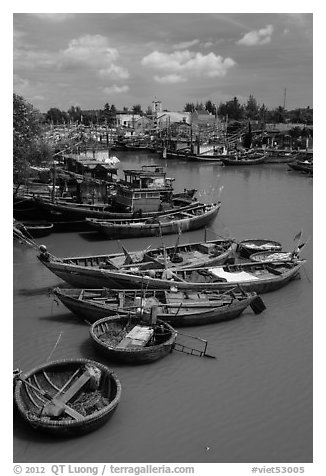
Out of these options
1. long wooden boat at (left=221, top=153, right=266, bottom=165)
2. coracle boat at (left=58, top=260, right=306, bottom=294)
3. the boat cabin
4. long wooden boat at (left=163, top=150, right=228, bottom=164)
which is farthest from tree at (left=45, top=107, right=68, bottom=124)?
coracle boat at (left=58, top=260, right=306, bottom=294)

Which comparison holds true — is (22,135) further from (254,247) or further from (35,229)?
(254,247)

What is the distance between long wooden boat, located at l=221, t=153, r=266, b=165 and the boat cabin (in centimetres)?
3239

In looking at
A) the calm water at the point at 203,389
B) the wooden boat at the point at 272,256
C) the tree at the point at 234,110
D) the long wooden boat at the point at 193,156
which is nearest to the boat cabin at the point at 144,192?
the calm water at the point at 203,389

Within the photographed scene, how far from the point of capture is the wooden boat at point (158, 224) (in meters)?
24.0

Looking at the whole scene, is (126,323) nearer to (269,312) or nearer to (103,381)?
(103,381)

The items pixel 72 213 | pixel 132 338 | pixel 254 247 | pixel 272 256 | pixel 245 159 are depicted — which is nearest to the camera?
pixel 132 338

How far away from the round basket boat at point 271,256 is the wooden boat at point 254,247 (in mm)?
334

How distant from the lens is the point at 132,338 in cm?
1267

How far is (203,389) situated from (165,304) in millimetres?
3456


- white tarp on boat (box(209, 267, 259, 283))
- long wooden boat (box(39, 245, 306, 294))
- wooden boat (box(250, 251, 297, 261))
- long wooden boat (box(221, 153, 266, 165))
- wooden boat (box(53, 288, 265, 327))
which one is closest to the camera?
wooden boat (box(53, 288, 265, 327))

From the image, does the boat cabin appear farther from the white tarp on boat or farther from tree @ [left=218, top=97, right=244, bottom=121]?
tree @ [left=218, top=97, right=244, bottom=121]

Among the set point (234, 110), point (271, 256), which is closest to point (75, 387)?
point (271, 256)

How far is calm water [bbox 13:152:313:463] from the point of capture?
947cm

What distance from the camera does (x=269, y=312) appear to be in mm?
15758
